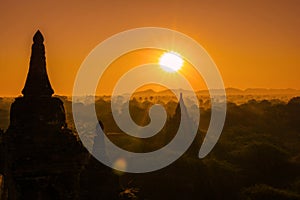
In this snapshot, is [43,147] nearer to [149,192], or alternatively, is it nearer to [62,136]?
[62,136]

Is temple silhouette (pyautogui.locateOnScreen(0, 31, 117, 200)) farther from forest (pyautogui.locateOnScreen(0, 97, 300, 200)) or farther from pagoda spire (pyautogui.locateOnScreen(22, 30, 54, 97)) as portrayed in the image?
forest (pyautogui.locateOnScreen(0, 97, 300, 200))

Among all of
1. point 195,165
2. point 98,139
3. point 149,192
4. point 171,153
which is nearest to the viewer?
point 98,139

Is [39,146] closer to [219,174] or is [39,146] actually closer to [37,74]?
[37,74]

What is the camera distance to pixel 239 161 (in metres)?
36.0

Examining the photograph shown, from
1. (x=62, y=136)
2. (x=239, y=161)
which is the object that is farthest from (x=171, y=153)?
(x=62, y=136)

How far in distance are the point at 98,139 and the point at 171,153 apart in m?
16.6

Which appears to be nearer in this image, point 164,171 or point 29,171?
point 29,171

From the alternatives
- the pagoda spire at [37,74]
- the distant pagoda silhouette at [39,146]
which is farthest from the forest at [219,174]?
the pagoda spire at [37,74]

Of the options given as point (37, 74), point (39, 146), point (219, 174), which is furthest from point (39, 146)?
point (219, 174)

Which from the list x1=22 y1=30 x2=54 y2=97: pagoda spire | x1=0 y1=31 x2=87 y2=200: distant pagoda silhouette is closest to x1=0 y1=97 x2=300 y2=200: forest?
x1=0 y1=31 x2=87 y2=200: distant pagoda silhouette

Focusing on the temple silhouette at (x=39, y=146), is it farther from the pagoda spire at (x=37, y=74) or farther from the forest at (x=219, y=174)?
the forest at (x=219, y=174)

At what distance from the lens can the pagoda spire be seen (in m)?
11.1

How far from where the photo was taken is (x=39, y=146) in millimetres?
10430

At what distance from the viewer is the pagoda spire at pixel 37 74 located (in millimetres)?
11070
